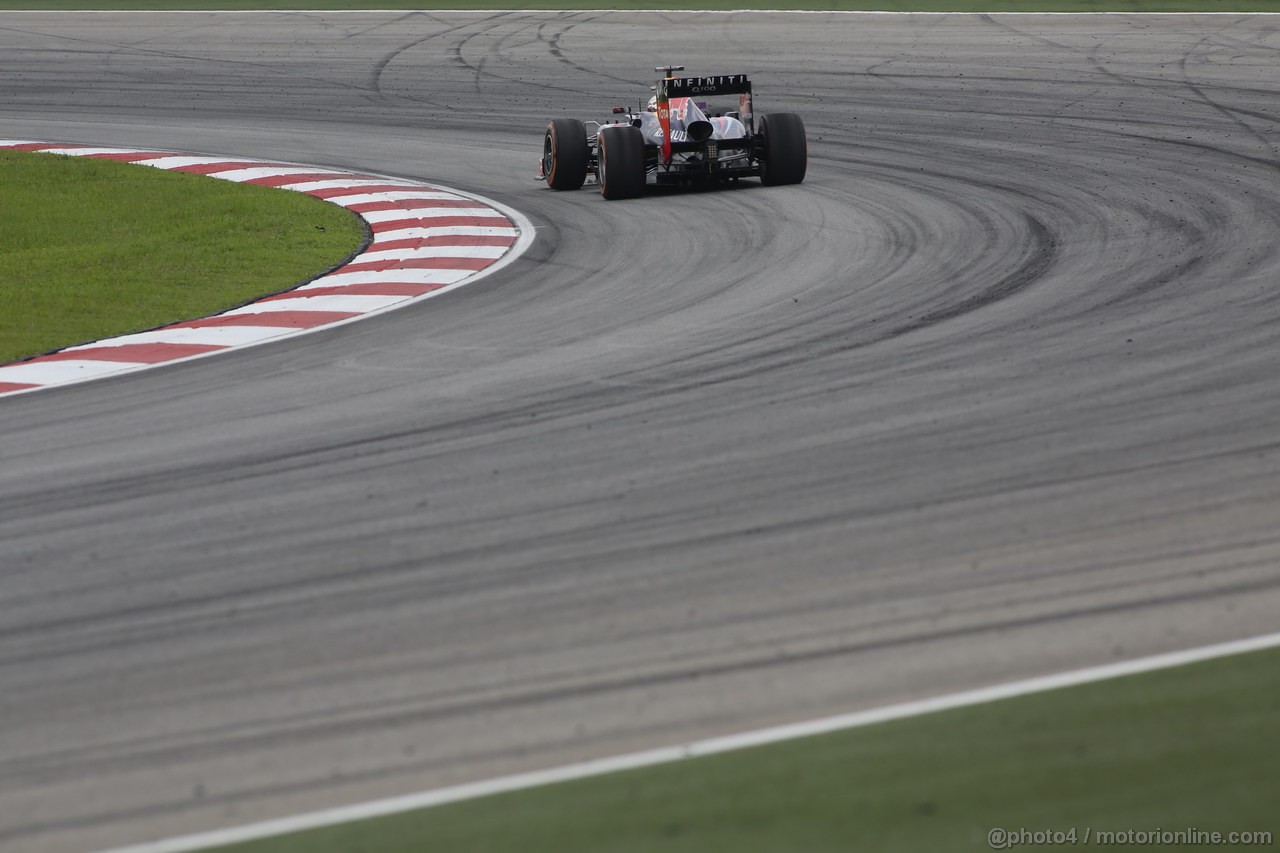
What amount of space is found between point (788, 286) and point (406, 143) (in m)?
9.19

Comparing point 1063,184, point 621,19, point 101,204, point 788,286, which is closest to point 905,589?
point 788,286

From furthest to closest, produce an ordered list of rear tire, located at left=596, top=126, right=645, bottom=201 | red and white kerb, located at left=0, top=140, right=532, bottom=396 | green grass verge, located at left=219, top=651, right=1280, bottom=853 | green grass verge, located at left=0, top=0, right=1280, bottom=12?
green grass verge, located at left=0, top=0, right=1280, bottom=12
rear tire, located at left=596, top=126, right=645, bottom=201
red and white kerb, located at left=0, top=140, right=532, bottom=396
green grass verge, located at left=219, top=651, right=1280, bottom=853

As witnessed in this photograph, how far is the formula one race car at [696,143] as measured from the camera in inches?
553

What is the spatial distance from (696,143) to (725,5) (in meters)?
13.4

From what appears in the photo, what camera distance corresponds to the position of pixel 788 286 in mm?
10102

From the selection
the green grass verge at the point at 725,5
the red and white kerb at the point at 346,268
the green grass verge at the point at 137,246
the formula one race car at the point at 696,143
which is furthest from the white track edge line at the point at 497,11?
the formula one race car at the point at 696,143

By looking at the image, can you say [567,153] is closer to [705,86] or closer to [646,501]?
[705,86]

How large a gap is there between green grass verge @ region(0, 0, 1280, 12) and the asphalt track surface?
1294 centimetres

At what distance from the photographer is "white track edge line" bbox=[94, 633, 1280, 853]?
12.3 feet

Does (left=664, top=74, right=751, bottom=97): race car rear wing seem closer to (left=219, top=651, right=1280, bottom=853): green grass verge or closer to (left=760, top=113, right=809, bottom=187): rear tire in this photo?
(left=760, top=113, right=809, bottom=187): rear tire

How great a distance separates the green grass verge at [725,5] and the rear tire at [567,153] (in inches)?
487

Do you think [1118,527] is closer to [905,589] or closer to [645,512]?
[905,589]

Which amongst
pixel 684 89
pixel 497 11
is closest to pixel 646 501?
pixel 684 89

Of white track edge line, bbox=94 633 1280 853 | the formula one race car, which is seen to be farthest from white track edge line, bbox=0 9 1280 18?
white track edge line, bbox=94 633 1280 853
